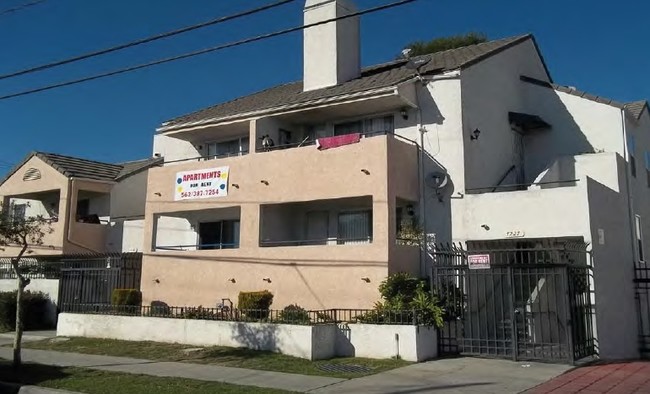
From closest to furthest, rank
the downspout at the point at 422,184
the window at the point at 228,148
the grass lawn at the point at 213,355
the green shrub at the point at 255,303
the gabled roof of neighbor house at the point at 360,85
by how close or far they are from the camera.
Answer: the grass lawn at the point at 213,355, the green shrub at the point at 255,303, the downspout at the point at 422,184, the gabled roof of neighbor house at the point at 360,85, the window at the point at 228,148

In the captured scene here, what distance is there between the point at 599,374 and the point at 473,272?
3.76m

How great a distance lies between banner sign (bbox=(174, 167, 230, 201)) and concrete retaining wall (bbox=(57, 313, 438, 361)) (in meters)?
4.59

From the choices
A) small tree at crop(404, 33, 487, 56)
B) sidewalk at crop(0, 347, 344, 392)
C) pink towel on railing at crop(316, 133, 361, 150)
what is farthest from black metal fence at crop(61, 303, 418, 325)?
small tree at crop(404, 33, 487, 56)

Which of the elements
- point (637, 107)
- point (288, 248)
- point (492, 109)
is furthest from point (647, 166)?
point (288, 248)

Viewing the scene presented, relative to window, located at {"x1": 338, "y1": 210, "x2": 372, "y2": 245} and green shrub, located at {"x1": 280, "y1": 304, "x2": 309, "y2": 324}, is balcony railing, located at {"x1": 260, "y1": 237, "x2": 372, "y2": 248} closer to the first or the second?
window, located at {"x1": 338, "y1": 210, "x2": 372, "y2": 245}

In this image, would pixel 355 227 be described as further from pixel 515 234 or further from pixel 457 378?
pixel 457 378

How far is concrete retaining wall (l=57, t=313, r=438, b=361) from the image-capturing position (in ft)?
45.1

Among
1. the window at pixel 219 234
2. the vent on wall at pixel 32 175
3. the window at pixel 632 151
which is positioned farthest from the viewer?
the vent on wall at pixel 32 175

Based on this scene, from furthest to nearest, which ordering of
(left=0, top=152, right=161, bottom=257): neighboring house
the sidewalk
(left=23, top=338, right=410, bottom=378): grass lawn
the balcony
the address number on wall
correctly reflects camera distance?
(left=0, top=152, right=161, bottom=257): neighboring house < the balcony < the address number on wall < (left=23, top=338, right=410, bottom=378): grass lawn < the sidewalk

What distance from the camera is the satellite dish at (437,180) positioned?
692 inches

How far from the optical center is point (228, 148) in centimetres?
2244

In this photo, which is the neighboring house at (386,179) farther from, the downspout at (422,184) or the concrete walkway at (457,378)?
the concrete walkway at (457,378)

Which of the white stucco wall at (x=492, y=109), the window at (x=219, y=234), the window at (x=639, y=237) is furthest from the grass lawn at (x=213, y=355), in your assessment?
the window at (x=639, y=237)

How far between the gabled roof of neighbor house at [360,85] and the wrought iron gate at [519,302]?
595cm
